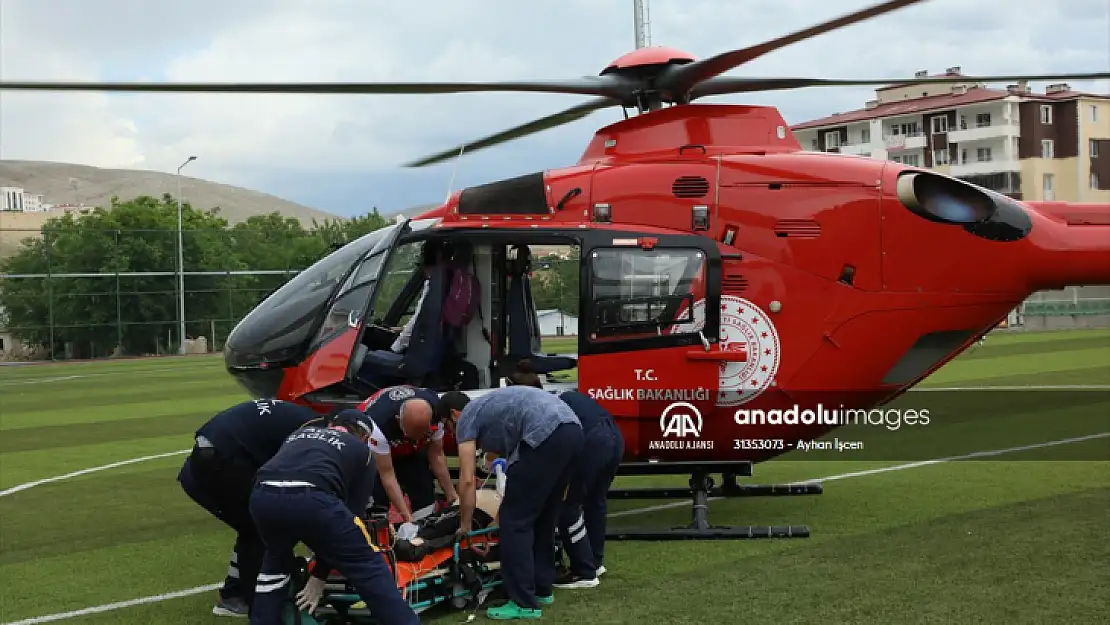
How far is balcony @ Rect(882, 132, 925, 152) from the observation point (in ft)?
262

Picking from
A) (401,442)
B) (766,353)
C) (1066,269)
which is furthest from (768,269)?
(401,442)

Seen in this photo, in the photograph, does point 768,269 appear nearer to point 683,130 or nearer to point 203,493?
point 683,130

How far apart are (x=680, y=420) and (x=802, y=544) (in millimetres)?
1336

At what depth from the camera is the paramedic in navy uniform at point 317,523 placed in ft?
20.4

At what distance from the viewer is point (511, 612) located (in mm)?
7371

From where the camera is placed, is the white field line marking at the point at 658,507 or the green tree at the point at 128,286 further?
the green tree at the point at 128,286

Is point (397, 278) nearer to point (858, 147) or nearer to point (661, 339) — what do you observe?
point (661, 339)

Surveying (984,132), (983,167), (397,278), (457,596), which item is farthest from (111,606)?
(983,167)

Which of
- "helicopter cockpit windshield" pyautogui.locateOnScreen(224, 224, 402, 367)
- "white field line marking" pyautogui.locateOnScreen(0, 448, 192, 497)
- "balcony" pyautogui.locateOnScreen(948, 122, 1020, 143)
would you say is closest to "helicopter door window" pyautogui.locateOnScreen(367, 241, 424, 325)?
"helicopter cockpit windshield" pyautogui.locateOnScreen(224, 224, 402, 367)

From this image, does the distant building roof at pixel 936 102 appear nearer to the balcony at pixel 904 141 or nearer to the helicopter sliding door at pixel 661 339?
the balcony at pixel 904 141

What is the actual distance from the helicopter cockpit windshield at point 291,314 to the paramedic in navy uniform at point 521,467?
2425 mm

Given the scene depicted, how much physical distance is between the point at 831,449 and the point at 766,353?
4485 millimetres

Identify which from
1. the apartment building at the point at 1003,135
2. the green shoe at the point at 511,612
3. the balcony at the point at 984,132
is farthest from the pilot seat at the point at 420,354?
the balcony at the point at 984,132

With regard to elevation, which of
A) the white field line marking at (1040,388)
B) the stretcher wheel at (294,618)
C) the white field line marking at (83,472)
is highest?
the white field line marking at (1040,388)
